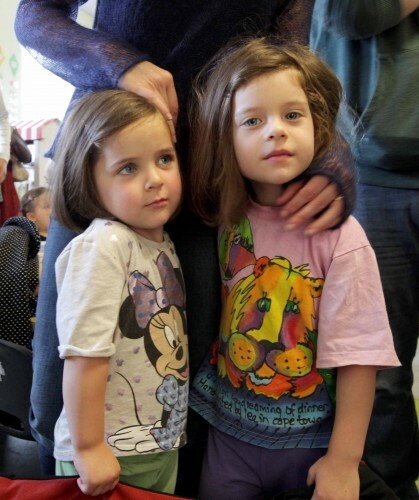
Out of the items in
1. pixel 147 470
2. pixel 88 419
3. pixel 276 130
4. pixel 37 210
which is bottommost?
pixel 37 210

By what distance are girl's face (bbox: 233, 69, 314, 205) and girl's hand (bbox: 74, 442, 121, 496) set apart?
1.53 feet

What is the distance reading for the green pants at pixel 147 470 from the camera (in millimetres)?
748

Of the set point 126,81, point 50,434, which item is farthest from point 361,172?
point 50,434

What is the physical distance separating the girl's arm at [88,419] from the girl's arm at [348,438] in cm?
32

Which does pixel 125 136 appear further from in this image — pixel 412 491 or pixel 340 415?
pixel 412 491

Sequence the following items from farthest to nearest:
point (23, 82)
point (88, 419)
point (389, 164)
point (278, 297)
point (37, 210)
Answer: point (23, 82) → point (37, 210) → point (389, 164) → point (278, 297) → point (88, 419)

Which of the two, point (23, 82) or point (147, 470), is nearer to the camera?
point (147, 470)

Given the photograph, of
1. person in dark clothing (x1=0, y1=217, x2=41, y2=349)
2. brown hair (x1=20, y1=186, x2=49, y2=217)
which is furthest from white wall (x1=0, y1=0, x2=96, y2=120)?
person in dark clothing (x1=0, y1=217, x2=41, y2=349)

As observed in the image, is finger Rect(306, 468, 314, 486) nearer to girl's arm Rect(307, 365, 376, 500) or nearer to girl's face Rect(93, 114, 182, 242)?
girl's arm Rect(307, 365, 376, 500)

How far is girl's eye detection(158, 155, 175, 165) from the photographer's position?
2.45ft

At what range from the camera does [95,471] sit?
0.68 meters

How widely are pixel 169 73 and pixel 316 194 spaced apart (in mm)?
296

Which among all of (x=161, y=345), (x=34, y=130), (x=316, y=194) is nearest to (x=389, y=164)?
(x=316, y=194)

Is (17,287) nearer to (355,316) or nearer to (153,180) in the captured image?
(153,180)
